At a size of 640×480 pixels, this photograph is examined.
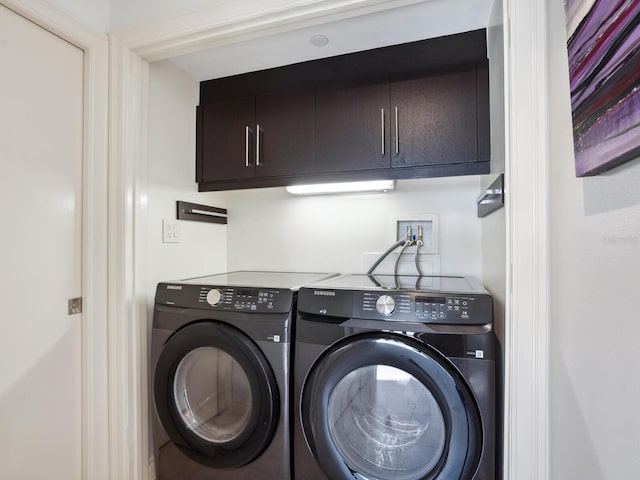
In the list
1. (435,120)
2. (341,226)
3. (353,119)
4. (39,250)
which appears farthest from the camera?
(341,226)

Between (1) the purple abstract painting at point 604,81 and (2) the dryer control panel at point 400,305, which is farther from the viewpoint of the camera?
(2) the dryer control panel at point 400,305

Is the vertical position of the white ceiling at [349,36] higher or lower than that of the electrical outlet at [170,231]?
higher

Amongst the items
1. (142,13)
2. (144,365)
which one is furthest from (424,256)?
(142,13)

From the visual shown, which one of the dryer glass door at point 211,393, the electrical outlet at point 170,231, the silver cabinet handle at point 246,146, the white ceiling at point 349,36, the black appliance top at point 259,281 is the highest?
the white ceiling at point 349,36

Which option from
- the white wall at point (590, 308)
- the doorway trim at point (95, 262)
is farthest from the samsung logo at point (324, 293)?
the doorway trim at point (95, 262)

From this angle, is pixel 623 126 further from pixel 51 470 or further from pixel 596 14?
pixel 51 470

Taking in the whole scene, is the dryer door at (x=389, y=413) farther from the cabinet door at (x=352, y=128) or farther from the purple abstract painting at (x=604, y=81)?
the cabinet door at (x=352, y=128)

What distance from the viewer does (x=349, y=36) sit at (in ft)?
5.04

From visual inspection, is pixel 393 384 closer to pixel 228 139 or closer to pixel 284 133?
pixel 284 133

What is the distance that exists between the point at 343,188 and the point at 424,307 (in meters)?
0.95

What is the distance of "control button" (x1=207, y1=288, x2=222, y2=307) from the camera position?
1391 millimetres

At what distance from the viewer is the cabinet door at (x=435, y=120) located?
1.48 meters

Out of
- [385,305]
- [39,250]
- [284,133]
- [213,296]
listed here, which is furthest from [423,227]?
[39,250]

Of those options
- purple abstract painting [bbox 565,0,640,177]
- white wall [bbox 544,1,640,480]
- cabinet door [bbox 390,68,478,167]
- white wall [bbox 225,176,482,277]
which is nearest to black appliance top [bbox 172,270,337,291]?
white wall [bbox 225,176,482,277]
